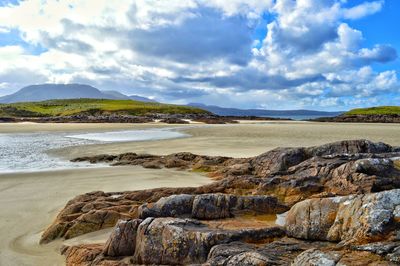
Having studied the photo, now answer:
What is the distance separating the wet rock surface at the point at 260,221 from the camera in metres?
6.15

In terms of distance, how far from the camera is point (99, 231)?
38.3ft

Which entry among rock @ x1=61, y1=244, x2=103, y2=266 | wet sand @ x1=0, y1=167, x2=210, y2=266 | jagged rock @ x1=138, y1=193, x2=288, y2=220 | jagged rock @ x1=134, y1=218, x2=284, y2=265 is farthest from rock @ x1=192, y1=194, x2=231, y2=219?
wet sand @ x1=0, y1=167, x2=210, y2=266

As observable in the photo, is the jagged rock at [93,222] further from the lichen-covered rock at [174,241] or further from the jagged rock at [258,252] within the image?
the jagged rock at [258,252]

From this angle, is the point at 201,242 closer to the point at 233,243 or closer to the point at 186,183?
the point at 233,243

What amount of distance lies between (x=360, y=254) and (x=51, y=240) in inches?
368

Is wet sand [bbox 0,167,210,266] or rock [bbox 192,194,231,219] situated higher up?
rock [bbox 192,194,231,219]

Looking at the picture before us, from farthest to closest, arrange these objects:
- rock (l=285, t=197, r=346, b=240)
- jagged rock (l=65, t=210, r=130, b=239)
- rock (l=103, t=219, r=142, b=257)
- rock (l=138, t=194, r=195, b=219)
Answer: jagged rock (l=65, t=210, r=130, b=239) → rock (l=138, t=194, r=195, b=219) → rock (l=103, t=219, r=142, b=257) → rock (l=285, t=197, r=346, b=240)

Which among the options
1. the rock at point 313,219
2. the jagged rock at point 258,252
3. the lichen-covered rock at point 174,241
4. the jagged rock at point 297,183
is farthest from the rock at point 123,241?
the rock at point 313,219

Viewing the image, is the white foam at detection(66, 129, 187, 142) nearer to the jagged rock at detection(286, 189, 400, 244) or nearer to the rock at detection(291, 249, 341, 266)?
the jagged rock at detection(286, 189, 400, 244)

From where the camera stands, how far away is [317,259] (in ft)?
18.5

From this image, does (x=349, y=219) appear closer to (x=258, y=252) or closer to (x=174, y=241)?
(x=258, y=252)

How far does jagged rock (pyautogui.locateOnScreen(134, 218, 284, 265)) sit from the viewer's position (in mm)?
7527

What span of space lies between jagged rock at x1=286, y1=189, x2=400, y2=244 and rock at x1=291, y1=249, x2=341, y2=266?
0.67 m

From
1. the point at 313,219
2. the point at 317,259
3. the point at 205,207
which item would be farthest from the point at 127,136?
the point at 317,259
